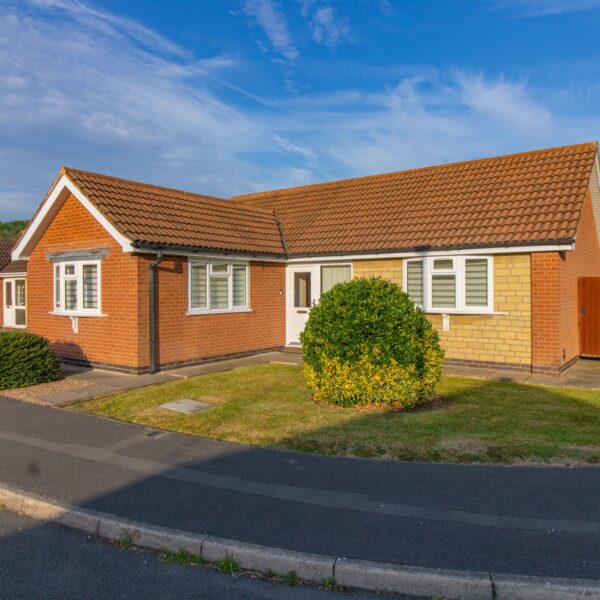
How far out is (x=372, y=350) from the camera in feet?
26.1

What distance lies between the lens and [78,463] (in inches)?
236

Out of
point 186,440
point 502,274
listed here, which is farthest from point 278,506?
point 502,274

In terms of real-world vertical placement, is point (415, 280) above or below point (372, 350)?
above

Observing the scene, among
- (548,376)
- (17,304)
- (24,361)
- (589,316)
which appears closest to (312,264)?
(548,376)

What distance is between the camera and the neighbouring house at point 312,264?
11523mm

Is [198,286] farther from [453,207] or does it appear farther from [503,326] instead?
[503,326]

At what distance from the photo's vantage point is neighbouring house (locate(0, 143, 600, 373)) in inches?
454

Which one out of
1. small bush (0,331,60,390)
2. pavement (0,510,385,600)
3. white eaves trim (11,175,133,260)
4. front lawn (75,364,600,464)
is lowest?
pavement (0,510,385,600)

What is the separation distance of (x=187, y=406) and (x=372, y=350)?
3.05 m

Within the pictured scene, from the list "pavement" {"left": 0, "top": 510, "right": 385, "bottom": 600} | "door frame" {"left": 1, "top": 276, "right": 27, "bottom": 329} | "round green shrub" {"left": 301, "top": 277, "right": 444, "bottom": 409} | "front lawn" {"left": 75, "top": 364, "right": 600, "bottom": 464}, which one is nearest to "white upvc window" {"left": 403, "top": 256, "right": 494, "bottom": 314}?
"front lawn" {"left": 75, "top": 364, "right": 600, "bottom": 464}

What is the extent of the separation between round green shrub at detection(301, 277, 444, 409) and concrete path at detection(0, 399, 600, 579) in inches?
85.8

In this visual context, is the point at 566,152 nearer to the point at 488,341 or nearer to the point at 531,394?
the point at 488,341

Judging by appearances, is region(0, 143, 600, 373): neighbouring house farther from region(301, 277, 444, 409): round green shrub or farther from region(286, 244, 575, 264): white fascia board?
region(301, 277, 444, 409): round green shrub

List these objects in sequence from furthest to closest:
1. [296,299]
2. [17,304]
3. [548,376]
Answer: [17,304] → [296,299] → [548,376]
